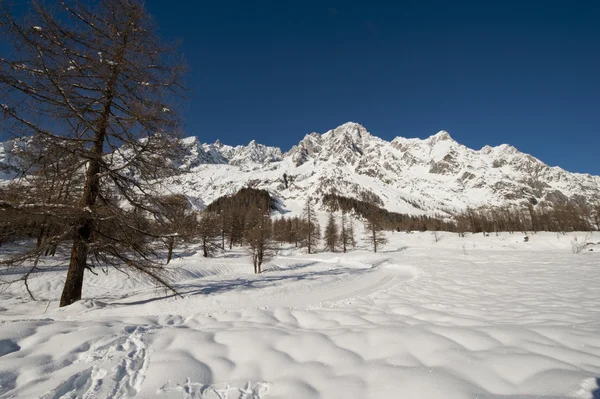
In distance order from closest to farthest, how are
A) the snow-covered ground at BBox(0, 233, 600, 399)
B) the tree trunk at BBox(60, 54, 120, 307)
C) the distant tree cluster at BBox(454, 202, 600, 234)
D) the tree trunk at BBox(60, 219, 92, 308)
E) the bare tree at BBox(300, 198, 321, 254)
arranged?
the snow-covered ground at BBox(0, 233, 600, 399) < the tree trunk at BBox(60, 54, 120, 307) < the tree trunk at BBox(60, 219, 92, 308) < the bare tree at BBox(300, 198, 321, 254) < the distant tree cluster at BBox(454, 202, 600, 234)

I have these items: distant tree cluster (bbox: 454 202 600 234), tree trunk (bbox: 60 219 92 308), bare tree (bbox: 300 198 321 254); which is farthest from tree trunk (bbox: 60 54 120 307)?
distant tree cluster (bbox: 454 202 600 234)

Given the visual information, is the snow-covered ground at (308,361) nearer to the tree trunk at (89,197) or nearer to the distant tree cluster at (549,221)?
the tree trunk at (89,197)

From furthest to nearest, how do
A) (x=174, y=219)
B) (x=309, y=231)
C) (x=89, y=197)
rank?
1. (x=309, y=231)
2. (x=174, y=219)
3. (x=89, y=197)

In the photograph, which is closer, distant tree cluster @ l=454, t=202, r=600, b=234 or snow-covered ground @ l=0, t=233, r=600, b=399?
snow-covered ground @ l=0, t=233, r=600, b=399

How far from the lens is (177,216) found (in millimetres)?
7324

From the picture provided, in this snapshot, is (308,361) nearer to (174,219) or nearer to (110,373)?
(110,373)

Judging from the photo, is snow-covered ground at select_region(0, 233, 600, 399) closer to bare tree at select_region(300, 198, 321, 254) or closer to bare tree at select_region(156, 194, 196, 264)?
bare tree at select_region(156, 194, 196, 264)

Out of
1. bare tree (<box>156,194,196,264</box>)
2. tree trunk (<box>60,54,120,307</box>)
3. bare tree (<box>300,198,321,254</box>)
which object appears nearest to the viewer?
tree trunk (<box>60,54,120,307</box>)

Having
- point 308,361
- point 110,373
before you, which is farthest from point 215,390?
point 110,373

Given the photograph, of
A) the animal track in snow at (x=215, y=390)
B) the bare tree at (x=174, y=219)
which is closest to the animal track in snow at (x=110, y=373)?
the animal track in snow at (x=215, y=390)

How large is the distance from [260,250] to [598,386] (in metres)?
23.4

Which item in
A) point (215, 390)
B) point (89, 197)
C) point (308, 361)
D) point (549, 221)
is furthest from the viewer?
point (549, 221)

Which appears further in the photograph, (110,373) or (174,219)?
(174,219)

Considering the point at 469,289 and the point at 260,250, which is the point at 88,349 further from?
the point at 260,250
